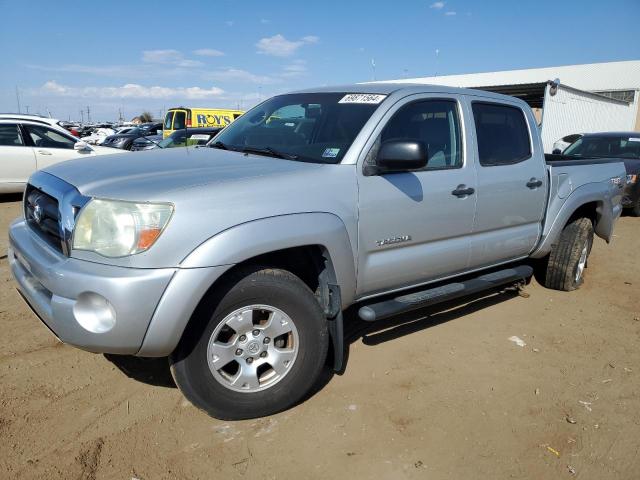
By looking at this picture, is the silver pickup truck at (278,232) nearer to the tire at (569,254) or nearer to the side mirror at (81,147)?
the tire at (569,254)

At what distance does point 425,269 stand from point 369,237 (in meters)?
0.64

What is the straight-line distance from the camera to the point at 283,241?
2.65 m

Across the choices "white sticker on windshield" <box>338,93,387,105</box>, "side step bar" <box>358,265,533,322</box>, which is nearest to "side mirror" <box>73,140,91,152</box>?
"white sticker on windshield" <box>338,93,387,105</box>

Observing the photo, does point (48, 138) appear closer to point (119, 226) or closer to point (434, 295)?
point (119, 226)

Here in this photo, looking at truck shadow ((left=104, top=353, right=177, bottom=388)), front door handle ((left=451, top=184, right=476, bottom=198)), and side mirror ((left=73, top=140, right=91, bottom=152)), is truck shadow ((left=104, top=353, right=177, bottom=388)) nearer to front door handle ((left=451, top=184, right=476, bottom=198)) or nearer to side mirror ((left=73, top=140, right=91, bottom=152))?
front door handle ((left=451, top=184, right=476, bottom=198))

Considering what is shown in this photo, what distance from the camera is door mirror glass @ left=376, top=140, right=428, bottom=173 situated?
2959 millimetres

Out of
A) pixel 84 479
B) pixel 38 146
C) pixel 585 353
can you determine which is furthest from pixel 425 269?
pixel 38 146

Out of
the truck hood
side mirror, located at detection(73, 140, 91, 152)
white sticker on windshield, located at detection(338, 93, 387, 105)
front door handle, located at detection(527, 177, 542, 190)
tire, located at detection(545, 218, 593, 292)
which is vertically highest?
white sticker on windshield, located at detection(338, 93, 387, 105)

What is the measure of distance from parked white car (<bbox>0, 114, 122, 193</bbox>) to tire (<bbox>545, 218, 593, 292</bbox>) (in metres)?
7.95

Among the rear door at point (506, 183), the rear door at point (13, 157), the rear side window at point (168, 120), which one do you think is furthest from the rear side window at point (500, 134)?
the rear side window at point (168, 120)

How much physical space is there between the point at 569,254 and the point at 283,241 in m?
3.46

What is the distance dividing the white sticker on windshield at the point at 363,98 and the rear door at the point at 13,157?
314 inches

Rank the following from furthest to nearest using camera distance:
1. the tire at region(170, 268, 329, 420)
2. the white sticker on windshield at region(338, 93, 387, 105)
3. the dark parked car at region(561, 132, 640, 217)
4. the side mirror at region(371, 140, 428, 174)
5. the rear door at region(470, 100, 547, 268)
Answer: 1. the dark parked car at region(561, 132, 640, 217)
2. the rear door at region(470, 100, 547, 268)
3. the white sticker on windshield at region(338, 93, 387, 105)
4. the side mirror at region(371, 140, 428, 174)
5. the tire at region(170, 268, 329, 420)

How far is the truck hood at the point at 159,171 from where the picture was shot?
249cm
